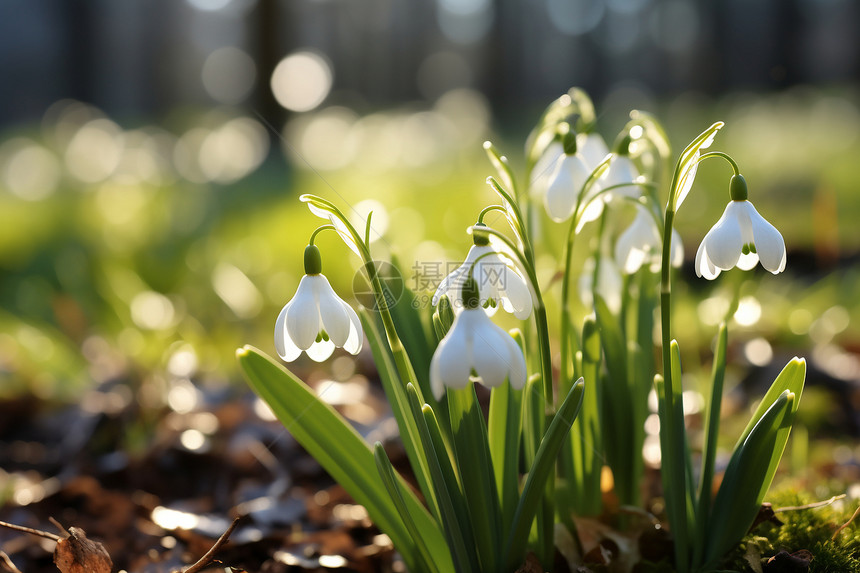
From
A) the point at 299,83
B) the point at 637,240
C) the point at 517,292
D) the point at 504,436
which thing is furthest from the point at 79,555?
the point at 299,83

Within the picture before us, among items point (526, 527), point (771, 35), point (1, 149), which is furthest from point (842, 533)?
point (771, 35)

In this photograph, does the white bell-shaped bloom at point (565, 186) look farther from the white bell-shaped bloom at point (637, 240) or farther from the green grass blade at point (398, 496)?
the green grass blade at point (398, 496)

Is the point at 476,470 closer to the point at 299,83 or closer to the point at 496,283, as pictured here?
the point at 496,283

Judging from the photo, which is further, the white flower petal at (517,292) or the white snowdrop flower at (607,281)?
the white snowdrop flower at (607,281)

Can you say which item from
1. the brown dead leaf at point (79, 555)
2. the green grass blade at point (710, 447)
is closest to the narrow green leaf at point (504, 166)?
the green grass blade at point (710, 447)

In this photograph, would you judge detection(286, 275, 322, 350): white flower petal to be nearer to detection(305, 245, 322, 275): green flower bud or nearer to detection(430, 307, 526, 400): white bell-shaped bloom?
detection(305, 245, 322, 275): green flower bud

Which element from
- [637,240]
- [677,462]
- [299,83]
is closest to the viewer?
[677,462]

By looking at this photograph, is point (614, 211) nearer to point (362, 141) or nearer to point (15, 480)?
point (15, 480)
